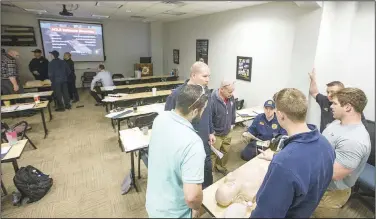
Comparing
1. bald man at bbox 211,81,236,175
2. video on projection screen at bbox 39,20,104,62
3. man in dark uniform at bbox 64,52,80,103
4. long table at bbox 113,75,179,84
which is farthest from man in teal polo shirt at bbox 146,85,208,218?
video on projection screen at bbox 39,20,104,62

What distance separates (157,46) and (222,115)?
266 inches

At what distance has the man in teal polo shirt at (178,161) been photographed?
1.01m

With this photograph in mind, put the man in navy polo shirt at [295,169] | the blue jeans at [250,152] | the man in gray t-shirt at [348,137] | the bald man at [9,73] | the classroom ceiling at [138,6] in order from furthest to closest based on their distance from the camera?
the bald man at [9,73], the classroom ceiling at [138,6], the blue jeans at [250,152], the man in gray t-shirt at [348,137], the man in navy polo shirt at [295,169]

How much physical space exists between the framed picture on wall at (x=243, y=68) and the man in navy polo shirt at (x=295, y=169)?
139 inches

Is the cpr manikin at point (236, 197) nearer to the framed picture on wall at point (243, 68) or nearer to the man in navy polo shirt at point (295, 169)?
the man in navy polo shirt at point (295, 169)

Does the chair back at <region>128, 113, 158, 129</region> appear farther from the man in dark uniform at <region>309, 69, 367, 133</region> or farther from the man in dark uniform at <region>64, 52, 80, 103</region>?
the man in dark uniform at <region>64, 52, 80, 103</region>

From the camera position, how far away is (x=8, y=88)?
4.40 metres

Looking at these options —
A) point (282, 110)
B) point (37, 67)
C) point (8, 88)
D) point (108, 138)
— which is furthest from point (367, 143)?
point (37, 67)

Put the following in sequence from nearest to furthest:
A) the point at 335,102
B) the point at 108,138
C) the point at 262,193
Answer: the point at 262,193 → the point at 335,102 → the point at 108,138

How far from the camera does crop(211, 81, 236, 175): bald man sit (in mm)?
2459

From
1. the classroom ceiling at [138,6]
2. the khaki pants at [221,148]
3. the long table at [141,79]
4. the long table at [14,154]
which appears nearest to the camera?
the long table at [14,154]

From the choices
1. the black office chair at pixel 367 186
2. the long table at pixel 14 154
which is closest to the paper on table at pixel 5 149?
the long table at pixel 14 154

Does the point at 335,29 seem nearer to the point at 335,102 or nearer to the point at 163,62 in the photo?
the point at 335,102

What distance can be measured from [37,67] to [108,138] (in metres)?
3.92
